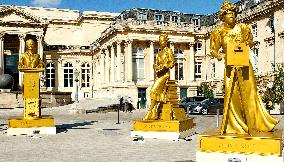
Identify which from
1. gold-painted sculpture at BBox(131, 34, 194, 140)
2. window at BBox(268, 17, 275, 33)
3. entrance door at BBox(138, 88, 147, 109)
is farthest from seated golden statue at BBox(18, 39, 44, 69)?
entrance door at BBox(138, 88, 147, 109)

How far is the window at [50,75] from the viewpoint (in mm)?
65938

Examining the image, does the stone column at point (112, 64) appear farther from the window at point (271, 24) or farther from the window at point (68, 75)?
the window at point (271, 24)

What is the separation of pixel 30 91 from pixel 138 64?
40.0 meters

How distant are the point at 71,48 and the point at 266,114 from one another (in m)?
60.6

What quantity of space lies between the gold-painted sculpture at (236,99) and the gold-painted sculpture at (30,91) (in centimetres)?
985

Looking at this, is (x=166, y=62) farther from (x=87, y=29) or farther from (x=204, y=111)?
(x=87, y=29)

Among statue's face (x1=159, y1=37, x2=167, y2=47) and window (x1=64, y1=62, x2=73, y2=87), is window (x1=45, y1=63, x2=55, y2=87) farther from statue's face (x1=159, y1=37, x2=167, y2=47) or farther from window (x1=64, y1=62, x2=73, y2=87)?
statue's face (x1=159, y1=37, x2=167, y2=47)

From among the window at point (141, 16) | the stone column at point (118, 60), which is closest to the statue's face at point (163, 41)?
the stone column at point (118, 60)

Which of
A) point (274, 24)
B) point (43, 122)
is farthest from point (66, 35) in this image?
point (43, 122)

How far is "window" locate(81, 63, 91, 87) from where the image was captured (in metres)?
67.8

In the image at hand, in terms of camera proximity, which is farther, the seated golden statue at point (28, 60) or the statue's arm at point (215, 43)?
the seated golden statue at point (28, 60)

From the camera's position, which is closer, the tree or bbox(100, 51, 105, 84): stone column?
the tree

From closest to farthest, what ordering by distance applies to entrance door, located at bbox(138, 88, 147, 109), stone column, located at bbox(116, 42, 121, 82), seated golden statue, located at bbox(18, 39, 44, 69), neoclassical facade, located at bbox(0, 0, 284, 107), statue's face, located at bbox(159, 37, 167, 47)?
statue's face, located at bbox(159, 37, 167, 47) → seated golden statue, located at bbox(18, 39, 44, 69) → neoclassical facade, located at bbox(0, 0, 284, 107) → entrance door, located at bbox(138, 88, 147, 109) → stone column, located at bbox(116, 42, 121, 82)

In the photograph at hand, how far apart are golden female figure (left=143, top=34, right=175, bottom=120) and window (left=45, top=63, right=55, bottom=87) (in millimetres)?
53304
